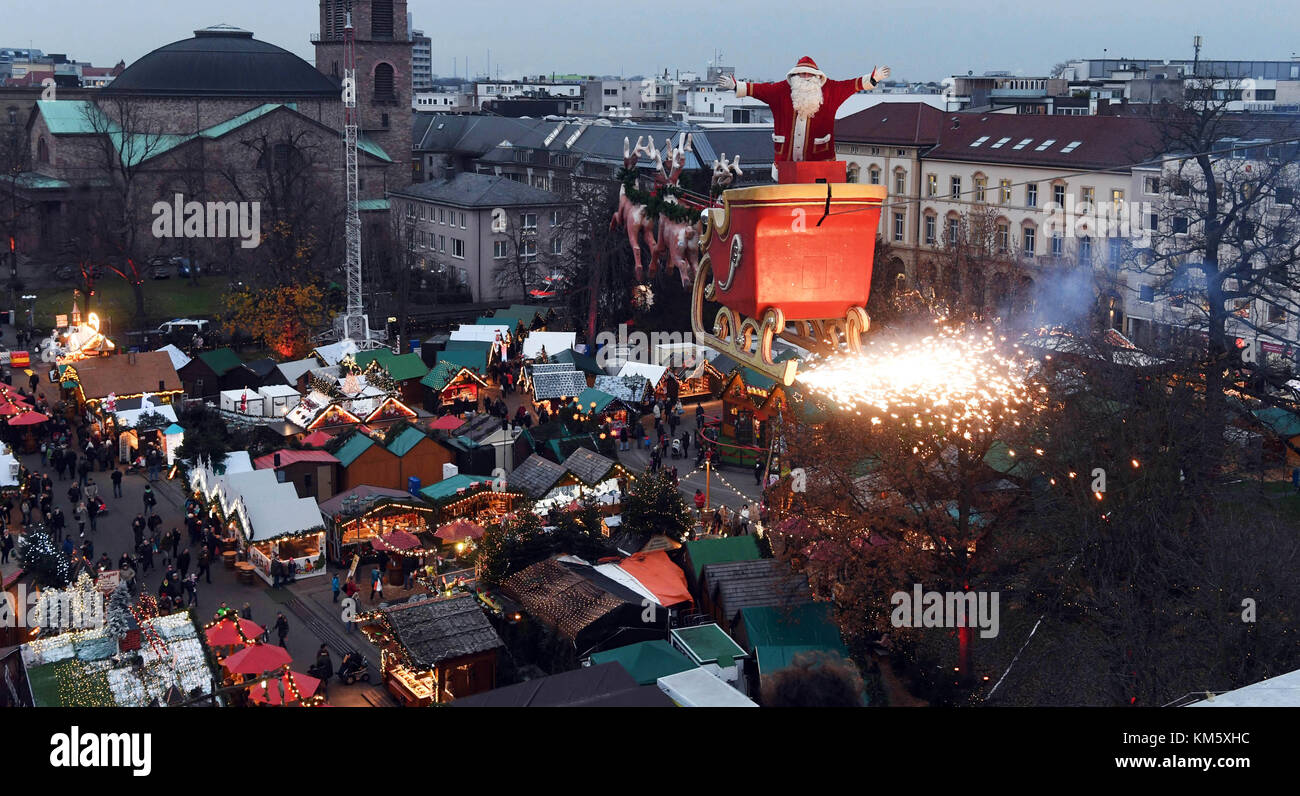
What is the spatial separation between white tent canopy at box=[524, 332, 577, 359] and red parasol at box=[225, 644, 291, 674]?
21.0 meters

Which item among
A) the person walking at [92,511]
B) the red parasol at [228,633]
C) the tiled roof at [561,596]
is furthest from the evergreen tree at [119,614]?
the person walking at [92,511]

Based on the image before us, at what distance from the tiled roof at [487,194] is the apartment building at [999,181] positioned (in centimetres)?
1245

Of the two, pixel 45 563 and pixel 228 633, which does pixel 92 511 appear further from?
pixel 228 633

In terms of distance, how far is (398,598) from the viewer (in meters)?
21.2

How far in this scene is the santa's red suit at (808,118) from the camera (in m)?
8.87

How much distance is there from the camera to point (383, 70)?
63.8m

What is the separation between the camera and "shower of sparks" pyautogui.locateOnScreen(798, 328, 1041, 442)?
15984mm

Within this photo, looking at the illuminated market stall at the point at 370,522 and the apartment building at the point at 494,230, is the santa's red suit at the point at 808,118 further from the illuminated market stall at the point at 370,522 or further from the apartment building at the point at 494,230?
the apartment building at the point at 494,230

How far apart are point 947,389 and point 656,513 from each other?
665cm

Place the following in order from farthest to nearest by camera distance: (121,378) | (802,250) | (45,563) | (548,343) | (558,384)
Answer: (548,343) < (558,384) < (121,378) < (45,563) < (802,250)
